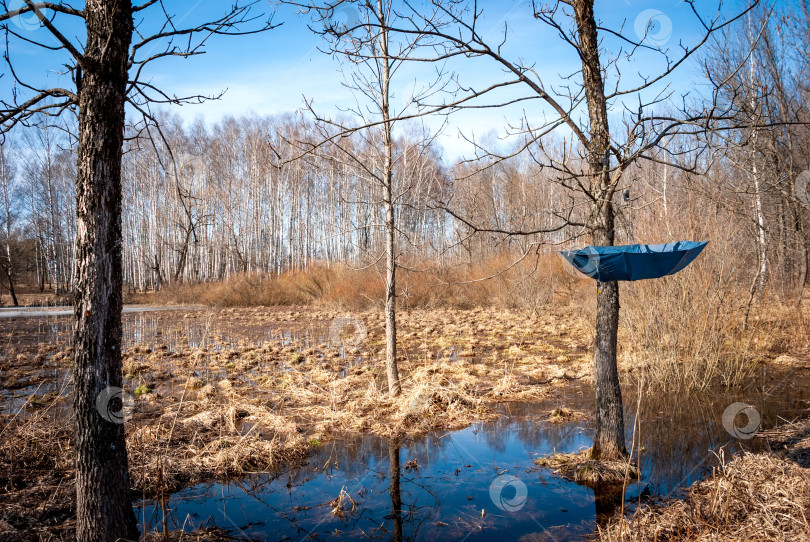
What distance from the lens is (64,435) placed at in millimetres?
5742

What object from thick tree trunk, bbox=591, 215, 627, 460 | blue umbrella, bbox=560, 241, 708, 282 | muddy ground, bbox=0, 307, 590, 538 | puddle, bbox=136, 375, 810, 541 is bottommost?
puddle, bbox=136, 375, 810, 541

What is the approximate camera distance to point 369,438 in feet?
21.2

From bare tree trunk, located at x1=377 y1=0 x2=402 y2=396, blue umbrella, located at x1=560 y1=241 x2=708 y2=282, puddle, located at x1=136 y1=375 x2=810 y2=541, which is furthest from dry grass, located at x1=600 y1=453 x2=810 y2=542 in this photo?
bare tree trunk, located at x1=377 y1=0 x2=402 y2=396

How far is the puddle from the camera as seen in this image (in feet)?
14.1

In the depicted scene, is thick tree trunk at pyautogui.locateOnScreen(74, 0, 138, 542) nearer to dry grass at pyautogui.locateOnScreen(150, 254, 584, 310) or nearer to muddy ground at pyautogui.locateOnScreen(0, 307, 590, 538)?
muddy ground at pyautogui.locateOnScreen(0, 307, 590, 538)

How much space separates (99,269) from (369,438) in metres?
4.07

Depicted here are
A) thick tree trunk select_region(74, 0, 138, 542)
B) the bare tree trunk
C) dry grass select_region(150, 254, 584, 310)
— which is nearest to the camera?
thick tree trunk select_region(74, 0, 138, 542)

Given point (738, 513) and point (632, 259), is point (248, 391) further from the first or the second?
point (738, 513)

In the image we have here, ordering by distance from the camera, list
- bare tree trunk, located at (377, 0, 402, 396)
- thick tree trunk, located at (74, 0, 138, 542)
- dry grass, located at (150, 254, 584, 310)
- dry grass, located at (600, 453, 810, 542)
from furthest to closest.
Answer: dry grass, located at (150, 254, 584, 310), bare tree trunk, located at (377, 0, 402, 396), dry grass, located at (600, 453, 810, 542), thick tree trunk, located at (74, 0, 138, 542)

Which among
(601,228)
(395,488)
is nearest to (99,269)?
(395,488)

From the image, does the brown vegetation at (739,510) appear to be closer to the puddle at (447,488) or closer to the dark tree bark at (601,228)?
the puddle at (447,488)

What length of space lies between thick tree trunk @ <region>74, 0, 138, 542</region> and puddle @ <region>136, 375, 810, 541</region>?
2.91 feet

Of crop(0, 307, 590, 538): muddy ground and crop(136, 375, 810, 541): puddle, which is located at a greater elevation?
crop(0, 307, 590, 538): muddy ground

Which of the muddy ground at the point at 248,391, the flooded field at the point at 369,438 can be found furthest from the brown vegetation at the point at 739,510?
the muddy ground at the point at 248,391
